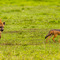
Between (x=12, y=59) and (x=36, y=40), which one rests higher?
(x=12, y=59)

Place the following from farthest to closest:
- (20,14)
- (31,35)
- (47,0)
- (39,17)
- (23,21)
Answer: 1. (47,0)
2. (20,14)
3. (39,17)
4. (23,21)
5. (31,35)

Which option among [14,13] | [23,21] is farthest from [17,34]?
[14,13]

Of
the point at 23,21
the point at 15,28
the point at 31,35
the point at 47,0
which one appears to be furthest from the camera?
the point at 47,0

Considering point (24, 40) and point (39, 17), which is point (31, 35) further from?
point (39, 17)

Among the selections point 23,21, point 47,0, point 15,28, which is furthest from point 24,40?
point 47,0

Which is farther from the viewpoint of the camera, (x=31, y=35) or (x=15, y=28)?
(x=15, y=28)

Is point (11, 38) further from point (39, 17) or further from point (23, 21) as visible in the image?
point (39, 17)

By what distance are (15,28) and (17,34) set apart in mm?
1967

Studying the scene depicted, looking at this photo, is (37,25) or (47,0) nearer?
(37,25)

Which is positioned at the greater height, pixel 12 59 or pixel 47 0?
pixel 12 59

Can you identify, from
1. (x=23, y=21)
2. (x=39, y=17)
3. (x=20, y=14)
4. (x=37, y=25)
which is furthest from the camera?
(x=20, y=14)

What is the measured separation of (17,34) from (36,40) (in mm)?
1959

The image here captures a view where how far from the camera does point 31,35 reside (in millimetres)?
13609

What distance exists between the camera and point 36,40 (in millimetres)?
12203
